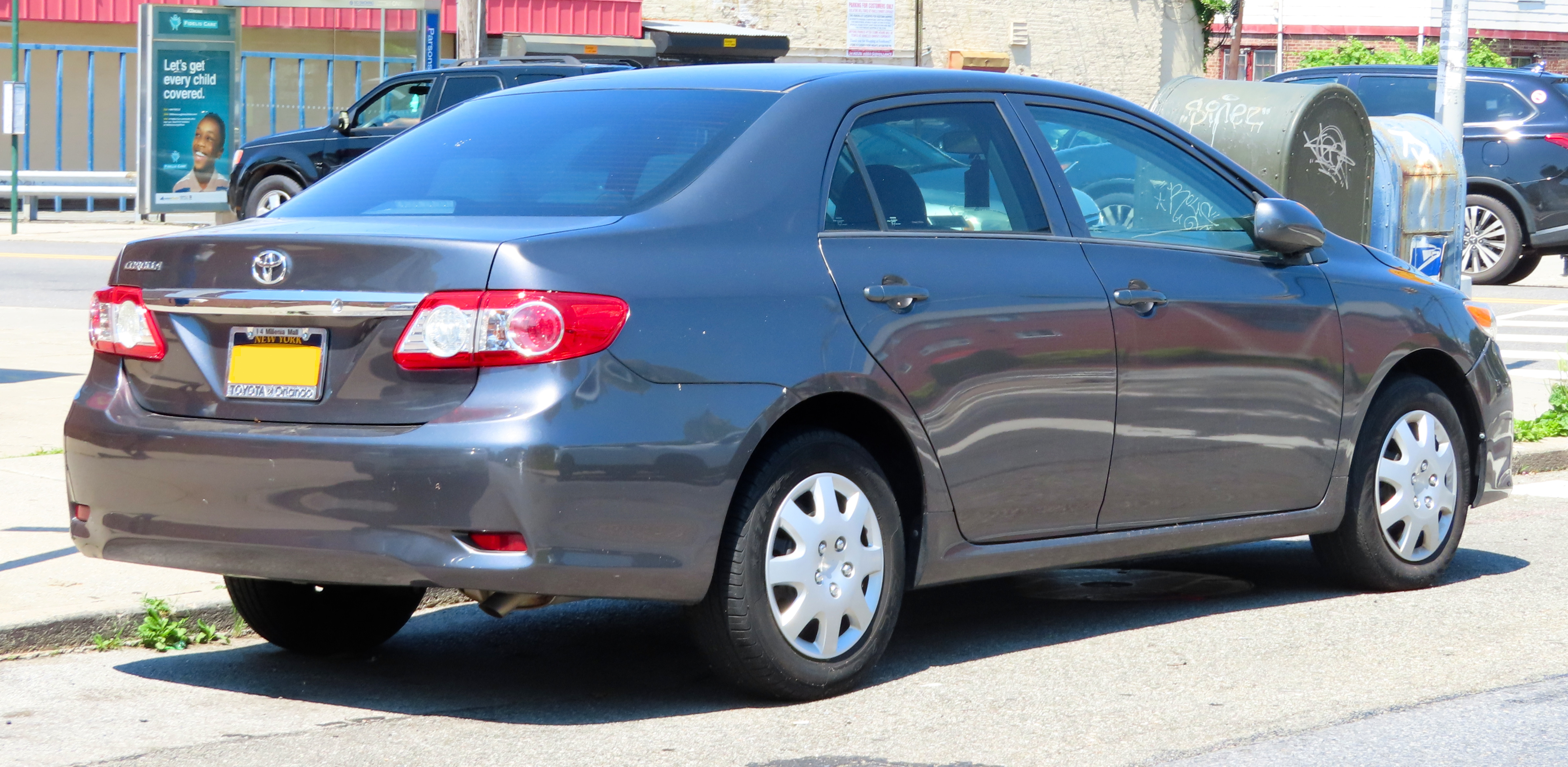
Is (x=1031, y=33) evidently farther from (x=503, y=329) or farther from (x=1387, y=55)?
(x=503, y=329)

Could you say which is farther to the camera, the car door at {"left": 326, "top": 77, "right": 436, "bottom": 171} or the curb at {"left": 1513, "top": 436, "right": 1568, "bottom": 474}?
the car door at {"left": 326, "top": 77, "right": 436, "bottom": 171}

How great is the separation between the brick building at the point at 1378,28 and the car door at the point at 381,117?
30547 millimetres

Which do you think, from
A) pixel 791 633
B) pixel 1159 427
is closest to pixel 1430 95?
pixel 1159 427

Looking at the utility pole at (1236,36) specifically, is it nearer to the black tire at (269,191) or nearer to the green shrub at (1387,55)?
the green shrub at (1387,55)

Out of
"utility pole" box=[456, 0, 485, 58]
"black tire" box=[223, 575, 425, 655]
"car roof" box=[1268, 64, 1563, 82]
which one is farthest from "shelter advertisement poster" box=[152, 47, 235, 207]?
"black tire" box=[223, 575, 425, 655]

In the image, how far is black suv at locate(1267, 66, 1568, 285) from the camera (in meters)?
18.1

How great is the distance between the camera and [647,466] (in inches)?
170

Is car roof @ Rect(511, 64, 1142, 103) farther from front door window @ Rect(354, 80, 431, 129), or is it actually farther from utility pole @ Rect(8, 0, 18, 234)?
utility pole @ Rect(8, 0, 18, 234)

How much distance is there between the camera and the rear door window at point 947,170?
509 cm

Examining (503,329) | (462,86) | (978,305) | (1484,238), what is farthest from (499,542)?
(1484,238)

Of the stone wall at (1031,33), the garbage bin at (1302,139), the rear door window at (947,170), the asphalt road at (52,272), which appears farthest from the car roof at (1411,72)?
the stone wall at (1031,33)

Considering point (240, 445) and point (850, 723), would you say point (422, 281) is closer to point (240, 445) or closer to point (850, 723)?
point (240, 445)

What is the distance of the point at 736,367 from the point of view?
176 inches

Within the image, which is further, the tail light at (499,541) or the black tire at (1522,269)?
the black tire at (1522,269)
